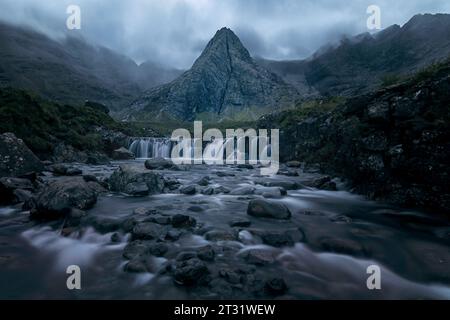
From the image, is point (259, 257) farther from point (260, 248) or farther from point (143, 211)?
point (143, 211)

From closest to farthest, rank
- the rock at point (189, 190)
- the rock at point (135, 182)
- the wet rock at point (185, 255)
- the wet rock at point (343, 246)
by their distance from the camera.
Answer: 1. the wet rock at point (185, 255)
2. the wet rock at point (343, 246)
3. the rock at point (135, 182)
4. the rock at point (189, 190)

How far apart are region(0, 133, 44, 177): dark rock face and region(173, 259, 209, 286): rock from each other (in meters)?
13.7

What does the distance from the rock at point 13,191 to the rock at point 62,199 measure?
2.17 meters

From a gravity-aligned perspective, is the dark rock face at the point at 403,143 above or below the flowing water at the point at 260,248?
above

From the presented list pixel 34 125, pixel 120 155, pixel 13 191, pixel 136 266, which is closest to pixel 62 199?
pixel 13 191

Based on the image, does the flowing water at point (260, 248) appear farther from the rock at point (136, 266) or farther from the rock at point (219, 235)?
the rock at point (219, 235)

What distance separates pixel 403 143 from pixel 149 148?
43.1 metres

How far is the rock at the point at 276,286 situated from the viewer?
6154 mm

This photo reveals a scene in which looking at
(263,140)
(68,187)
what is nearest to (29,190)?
(68,187)

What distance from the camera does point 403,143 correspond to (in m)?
13.4

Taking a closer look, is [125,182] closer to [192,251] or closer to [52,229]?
[52,229]

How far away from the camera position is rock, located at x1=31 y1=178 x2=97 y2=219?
34.9 ft

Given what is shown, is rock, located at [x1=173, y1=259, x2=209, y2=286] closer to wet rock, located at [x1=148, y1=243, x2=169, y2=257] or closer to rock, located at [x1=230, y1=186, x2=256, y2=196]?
wet rock, located at [x1=148, y1=243, x2=169, y2=257]

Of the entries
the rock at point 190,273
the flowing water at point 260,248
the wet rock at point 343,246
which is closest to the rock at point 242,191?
the flowing water at point 260,248
